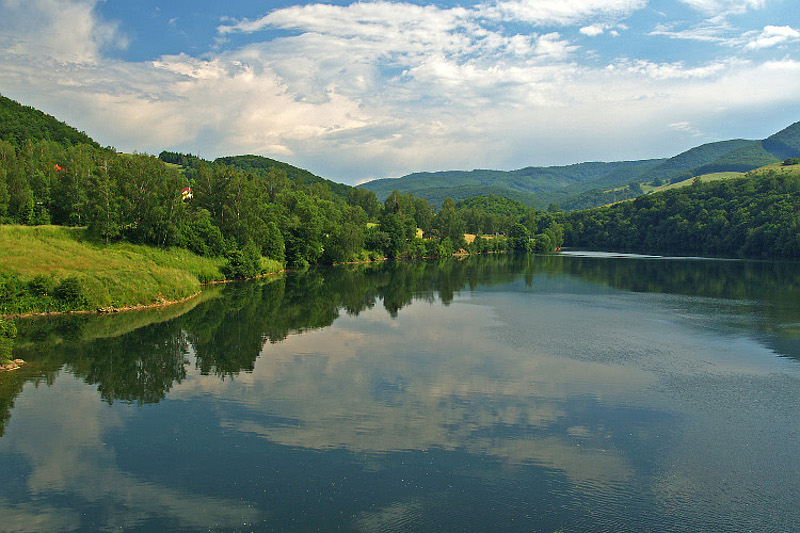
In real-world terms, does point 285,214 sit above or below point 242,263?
above

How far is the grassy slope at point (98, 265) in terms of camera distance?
3350cm

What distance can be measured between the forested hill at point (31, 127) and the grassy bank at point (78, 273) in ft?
273

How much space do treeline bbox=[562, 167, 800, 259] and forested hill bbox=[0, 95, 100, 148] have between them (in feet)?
480

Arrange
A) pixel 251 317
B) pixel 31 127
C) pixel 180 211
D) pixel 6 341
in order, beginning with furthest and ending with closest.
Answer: pixel 31 127
pixel 180 211
pixel 251 317
pixel 6 341

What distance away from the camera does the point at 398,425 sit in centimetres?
1733

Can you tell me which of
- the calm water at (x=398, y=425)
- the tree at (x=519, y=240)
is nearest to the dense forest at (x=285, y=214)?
the tree at (x=519, y=240)

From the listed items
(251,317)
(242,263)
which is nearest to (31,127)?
(242,263)

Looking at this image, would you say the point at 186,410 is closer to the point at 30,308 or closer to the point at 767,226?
the point at 30,308

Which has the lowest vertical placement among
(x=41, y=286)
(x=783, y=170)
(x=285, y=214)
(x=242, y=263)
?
(x=242, y=263)

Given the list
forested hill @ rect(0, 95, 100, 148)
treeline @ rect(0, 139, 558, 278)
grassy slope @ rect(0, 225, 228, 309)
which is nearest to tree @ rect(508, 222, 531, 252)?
treeline @ rect(0, 139, 558, 278)

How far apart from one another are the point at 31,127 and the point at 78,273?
111m

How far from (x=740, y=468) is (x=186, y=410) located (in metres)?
17.6

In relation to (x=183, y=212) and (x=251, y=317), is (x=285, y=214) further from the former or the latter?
(x=251, y=317)

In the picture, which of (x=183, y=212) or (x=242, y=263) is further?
(x=242, y=263)
